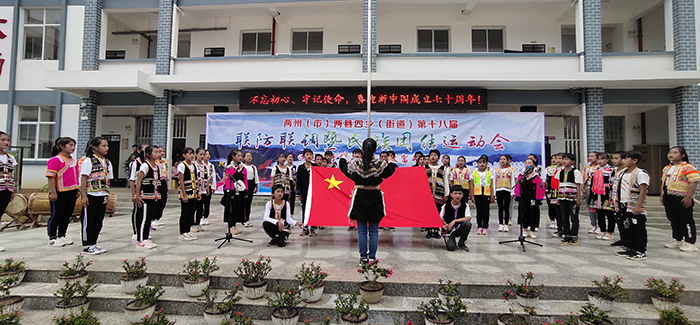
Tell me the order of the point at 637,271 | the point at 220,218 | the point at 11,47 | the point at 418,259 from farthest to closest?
the point at 11,47 < the point at 220,218 < the point at 418,259 < the point at 637,271

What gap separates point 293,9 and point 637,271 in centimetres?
1045

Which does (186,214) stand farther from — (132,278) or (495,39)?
(495,39)

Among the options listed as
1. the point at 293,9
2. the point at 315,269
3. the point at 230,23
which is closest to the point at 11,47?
the point at 230,23

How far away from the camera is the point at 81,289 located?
117 inches

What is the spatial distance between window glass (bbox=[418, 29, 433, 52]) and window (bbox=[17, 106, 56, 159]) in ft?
39.4

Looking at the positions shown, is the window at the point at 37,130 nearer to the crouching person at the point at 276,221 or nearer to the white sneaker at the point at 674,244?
the crouching person at the point at 276,221

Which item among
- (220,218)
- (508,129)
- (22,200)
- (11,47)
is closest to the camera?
(22,200)

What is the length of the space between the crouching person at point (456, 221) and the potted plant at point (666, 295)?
1.93 metres

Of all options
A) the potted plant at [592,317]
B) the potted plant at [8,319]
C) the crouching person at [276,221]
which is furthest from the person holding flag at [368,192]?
the potted plant at [8,319]

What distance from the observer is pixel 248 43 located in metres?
11.5

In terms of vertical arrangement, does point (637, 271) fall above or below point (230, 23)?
below

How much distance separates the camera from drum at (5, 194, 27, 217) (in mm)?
6445

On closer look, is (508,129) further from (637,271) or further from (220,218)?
A: (220,218)

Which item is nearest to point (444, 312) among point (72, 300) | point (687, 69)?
point (72, 300)
